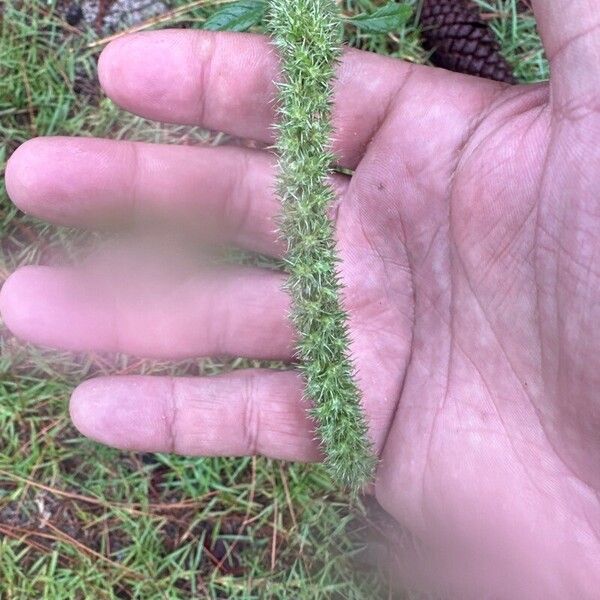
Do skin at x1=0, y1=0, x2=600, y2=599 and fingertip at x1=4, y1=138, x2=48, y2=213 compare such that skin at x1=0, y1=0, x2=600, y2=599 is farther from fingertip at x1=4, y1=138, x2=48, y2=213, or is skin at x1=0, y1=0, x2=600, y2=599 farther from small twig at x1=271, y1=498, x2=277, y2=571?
small twig at x1=271, y1=498, x2=277, y2=571

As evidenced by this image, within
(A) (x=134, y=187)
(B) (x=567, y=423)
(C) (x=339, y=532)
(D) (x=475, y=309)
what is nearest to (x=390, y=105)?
(D) (x=475, y=309)

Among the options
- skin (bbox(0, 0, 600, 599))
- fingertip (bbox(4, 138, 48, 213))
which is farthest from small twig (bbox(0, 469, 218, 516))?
fingertip (bbox(4, 138, 48, 213))

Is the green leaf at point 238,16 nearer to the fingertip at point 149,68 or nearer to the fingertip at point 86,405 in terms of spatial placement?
the fingertip at point 149,68

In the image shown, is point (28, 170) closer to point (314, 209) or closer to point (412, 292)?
point (314, 209)

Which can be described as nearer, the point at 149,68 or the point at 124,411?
the point at 149,68

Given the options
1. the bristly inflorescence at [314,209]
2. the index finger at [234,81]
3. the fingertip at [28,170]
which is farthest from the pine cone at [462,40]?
the fingertip at [28,170]

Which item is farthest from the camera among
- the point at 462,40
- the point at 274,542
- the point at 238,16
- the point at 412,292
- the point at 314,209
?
the point at 274,542

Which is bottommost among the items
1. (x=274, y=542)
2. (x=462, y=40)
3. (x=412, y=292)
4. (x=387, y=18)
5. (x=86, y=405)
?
(x=274, y=542)

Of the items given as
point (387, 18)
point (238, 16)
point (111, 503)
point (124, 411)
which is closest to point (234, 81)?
point (238, 16)
